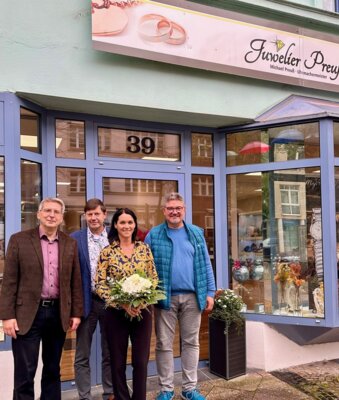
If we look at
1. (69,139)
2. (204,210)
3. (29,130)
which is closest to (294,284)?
(204,210)

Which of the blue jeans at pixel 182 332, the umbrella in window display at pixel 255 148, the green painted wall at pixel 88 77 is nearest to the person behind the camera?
the blue jeans at pixel 182 332

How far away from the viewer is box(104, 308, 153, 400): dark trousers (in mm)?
3549

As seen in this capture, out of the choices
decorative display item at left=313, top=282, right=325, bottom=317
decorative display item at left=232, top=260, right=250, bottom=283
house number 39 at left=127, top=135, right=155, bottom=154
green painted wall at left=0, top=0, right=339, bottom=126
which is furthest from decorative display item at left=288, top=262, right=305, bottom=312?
house number 39 at left=127, top=135, right=155, bottom=154

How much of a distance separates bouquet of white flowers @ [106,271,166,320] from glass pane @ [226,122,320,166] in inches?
101

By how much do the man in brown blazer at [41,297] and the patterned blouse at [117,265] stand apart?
7.5 inches

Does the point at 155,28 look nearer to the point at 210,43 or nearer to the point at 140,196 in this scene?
the point at 210,43

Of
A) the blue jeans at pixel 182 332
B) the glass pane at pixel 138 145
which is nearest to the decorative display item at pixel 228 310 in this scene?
the blue jeans at pixel 182 332

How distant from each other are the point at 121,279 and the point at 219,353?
2013mm

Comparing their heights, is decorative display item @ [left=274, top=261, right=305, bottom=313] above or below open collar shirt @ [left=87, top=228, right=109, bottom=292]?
below

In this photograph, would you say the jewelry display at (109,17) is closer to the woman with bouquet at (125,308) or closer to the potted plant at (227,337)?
the woman with bouquet at (125,308)

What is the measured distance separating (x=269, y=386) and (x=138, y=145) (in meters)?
2.97

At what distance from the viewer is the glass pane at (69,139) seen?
468 centimetres

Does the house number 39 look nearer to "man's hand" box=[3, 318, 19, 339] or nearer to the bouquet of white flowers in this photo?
the bouquet of white flowers

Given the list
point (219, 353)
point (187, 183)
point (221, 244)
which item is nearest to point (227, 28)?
point (187, 183)
